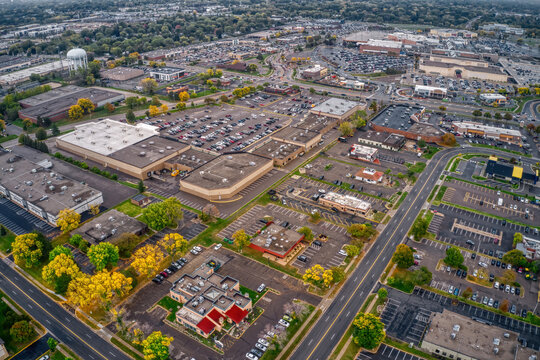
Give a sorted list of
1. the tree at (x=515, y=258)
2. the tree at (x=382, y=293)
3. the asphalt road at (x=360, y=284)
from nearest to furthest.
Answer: the asphalt road at (x=360, y=284)
the tree at (x=382, y=293)
the tree at (x=515, y=258)

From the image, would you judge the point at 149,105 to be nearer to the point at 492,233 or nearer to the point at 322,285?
the point at 322,285

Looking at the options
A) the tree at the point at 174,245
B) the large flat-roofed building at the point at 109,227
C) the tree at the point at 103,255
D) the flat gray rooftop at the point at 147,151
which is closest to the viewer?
the tree at the point at 103,255

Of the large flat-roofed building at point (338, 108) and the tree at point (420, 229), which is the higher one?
the large flat-roofed building at point (338, 108)

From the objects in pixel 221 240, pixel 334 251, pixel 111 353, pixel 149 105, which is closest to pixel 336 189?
pixel 334 251

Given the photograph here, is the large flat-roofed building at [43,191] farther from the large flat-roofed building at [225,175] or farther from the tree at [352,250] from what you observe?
the tree at [352,250]

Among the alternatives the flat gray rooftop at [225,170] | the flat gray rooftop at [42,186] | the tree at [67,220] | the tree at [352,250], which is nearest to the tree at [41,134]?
the flat gray rooftop at [42,186]

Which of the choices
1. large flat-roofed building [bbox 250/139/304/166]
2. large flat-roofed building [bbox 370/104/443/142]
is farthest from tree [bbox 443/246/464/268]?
large flat-roofed building [bbox 370/104/443/142]

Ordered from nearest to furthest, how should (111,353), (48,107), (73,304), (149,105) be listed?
(111,353)
(73,304)
(48,107)
(149,105)

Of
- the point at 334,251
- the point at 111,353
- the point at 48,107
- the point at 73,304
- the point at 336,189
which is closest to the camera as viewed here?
the point at 111,353

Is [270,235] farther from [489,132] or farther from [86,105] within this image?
[86,105]
